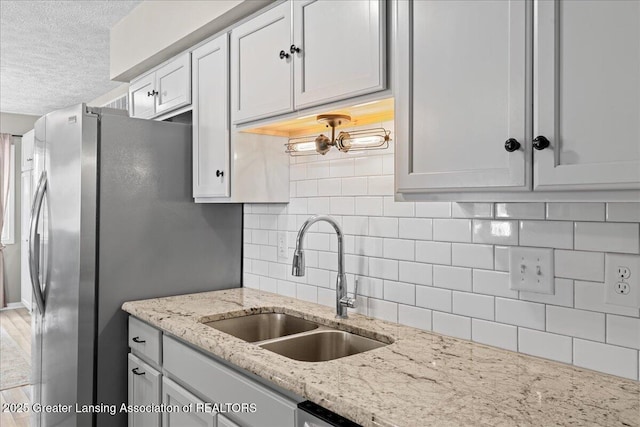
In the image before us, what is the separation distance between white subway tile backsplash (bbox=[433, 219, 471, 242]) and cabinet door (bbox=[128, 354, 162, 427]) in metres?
1.29

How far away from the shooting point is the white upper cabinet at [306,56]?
1468mm

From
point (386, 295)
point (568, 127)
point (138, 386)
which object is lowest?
point (138, 386)

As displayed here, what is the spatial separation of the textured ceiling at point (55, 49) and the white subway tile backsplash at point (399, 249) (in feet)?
7.45

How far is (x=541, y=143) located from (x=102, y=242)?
1960mm

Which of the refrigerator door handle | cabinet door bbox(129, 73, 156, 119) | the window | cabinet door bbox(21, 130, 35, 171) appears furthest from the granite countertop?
the window

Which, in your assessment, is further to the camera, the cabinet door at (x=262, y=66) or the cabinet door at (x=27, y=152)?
the cabinet door at (x=27, y=152)

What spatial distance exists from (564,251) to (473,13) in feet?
2.28

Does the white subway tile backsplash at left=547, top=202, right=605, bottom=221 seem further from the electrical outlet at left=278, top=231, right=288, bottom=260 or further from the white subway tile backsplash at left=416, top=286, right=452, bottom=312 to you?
the electrical outlet at left=278, top=231, right=288, bottom=260

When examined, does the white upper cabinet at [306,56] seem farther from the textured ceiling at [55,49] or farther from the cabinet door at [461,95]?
the textured ceiling at [55,49]

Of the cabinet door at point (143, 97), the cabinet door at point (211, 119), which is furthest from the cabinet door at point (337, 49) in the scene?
the cabinet door at point (143, 97)

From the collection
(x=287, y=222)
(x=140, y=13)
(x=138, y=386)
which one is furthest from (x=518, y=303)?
(x=140, y=13)

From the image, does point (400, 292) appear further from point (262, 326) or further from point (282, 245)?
point (282, 245)

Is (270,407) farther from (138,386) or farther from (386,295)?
(138,386)

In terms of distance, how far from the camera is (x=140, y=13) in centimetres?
287
